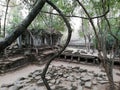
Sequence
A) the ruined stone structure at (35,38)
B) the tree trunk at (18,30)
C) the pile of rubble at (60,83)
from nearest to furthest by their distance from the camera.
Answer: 1. the tree trunk at (18,30)
2. the pile of rubble at (60,83)
3. the ruined stone structure at (35,38)

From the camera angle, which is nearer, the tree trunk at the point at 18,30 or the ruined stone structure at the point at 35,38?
the tree trunk at the point at 18,30

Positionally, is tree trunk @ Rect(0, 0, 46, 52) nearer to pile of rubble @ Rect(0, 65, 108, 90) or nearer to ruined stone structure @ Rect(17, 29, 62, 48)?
pile of rubble @ Rect(0, 65, 108, 90)

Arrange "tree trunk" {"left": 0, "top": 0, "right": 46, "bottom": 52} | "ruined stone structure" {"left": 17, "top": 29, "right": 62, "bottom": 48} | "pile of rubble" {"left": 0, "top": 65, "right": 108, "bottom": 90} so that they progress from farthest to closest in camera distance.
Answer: "ruined stone structure" {"left": 17, "top": 29, "right": 62, "bottom": 48} → "pile of rubble" {"left": 0, "top": 65, "right": 108, "bottom": 90} → "tree trunk" {"left": 0, "top": 0, "right": 46, "bottom": 52}

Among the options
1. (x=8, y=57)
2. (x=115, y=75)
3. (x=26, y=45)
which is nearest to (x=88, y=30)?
(x=26, y=45)

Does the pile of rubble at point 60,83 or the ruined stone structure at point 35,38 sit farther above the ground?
the ruined stone structure at point 35,38

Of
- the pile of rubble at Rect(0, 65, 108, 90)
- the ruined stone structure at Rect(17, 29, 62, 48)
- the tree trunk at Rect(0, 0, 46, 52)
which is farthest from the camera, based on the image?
the ruined stone structure at Rect(17, 29, 62, 48)

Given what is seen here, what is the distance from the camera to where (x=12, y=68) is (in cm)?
930

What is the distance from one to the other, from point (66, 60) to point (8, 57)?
4.84 metres

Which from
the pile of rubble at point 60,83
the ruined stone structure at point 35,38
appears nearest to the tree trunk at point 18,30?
the pile of rubble at point 60,83

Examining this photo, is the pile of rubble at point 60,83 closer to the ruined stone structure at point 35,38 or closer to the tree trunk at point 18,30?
the ruined stone structure at point 35,38

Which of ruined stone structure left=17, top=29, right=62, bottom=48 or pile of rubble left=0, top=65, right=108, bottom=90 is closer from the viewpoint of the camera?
pile of rubble left=0, top=65, right=108, bottom=90

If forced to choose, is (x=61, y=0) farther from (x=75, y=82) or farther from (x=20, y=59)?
(x=20, y=59)

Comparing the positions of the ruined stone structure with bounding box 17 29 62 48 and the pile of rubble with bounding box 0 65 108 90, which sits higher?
the ruined stone structure with bounding box 17 29 62 48

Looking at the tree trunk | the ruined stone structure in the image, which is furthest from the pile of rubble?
the tree trunk
